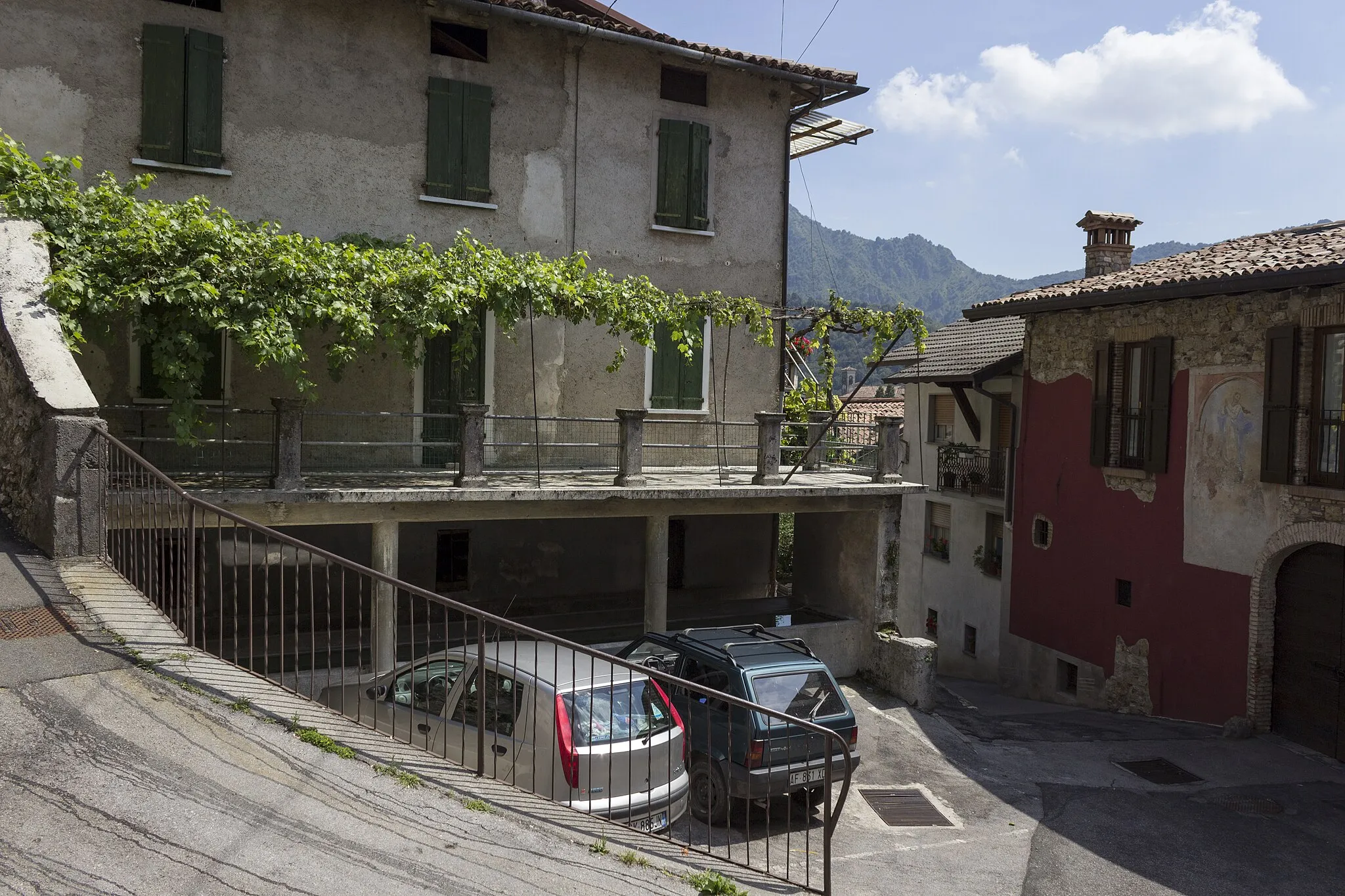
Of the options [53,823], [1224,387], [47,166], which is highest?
[47,166]

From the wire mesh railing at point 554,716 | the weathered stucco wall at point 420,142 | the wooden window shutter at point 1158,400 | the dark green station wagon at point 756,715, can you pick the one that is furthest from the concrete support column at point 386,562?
the wooden window shutter at point 1158,400

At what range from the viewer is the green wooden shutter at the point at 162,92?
1203cm

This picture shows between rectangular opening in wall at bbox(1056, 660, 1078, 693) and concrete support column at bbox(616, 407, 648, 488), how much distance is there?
9.07 metres

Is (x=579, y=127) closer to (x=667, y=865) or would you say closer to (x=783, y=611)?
(x=783, y=611)

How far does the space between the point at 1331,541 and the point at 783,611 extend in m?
7.58

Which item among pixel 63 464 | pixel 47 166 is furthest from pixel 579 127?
pixel 63 464

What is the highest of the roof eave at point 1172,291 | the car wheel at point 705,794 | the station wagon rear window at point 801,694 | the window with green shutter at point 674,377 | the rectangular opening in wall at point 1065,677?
the roof eave at point 1172,291

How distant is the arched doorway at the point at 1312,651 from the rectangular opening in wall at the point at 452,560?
38.1ft

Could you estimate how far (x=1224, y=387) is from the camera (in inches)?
549

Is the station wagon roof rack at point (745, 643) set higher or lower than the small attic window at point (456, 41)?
lower

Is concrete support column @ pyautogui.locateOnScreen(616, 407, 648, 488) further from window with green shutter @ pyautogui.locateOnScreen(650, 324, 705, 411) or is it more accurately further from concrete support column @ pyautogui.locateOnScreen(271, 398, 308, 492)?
concrete support column @ pyautogui.locateOnScreen(271, 398, 308, 492)

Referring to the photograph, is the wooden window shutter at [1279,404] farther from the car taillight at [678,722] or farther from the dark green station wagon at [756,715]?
the car taillight at [678,722]

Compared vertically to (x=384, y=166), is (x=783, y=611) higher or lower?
lower

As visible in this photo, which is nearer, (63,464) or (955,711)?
(63,464)
